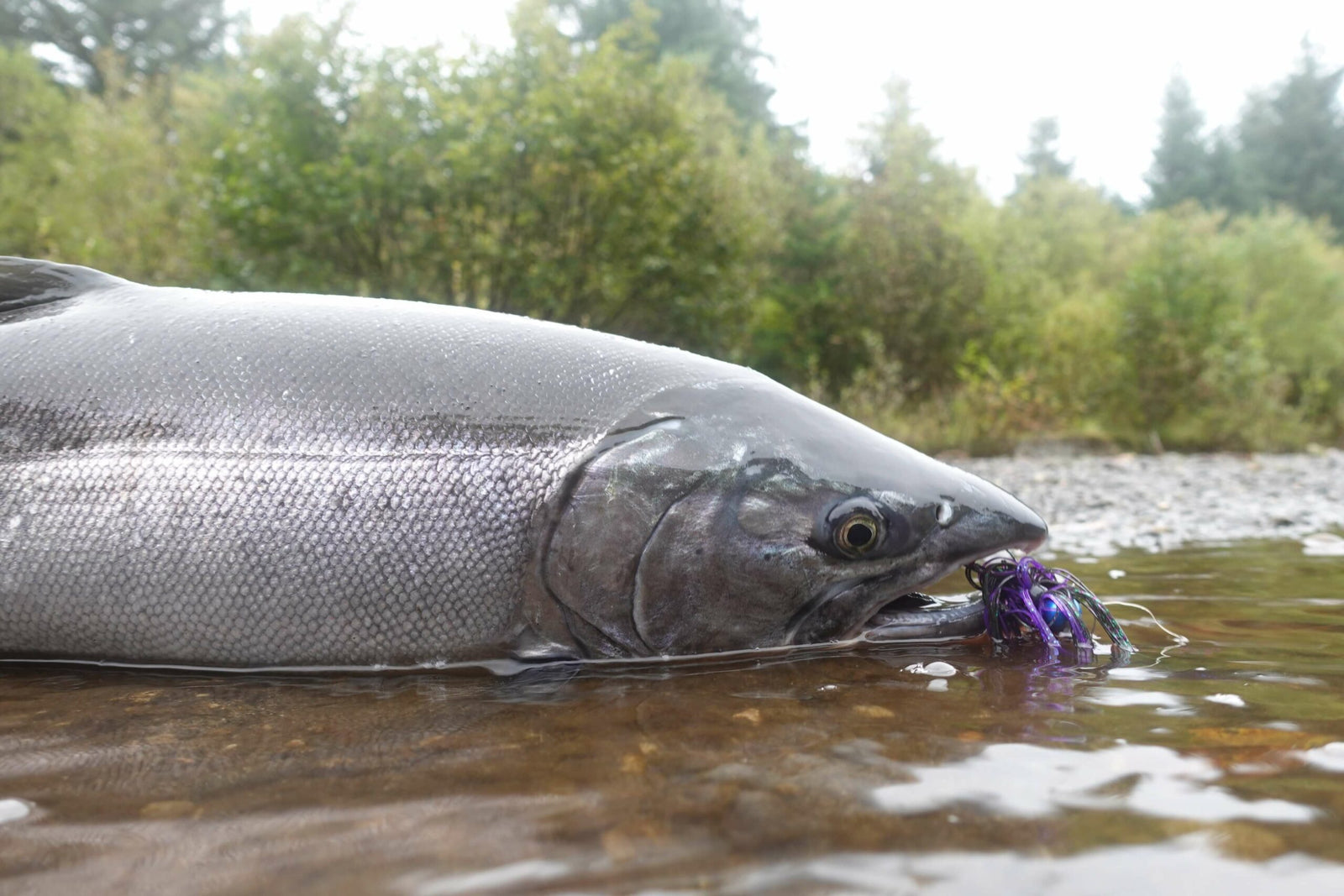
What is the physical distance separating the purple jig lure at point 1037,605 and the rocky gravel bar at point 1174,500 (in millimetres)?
2291

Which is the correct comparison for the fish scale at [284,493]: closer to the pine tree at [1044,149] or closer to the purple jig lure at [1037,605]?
the purple jig lure at [1037,605]

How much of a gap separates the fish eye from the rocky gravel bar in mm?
2674

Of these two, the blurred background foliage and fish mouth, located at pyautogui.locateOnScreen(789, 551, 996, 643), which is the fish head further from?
the blurred background foliage

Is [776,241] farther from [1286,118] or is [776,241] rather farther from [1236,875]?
[1286,118]

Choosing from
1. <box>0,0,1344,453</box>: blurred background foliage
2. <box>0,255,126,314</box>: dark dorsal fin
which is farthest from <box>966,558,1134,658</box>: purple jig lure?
<box>0,0,1344,453</box>: blurred background foliage

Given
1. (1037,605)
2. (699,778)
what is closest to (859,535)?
(1037,605)

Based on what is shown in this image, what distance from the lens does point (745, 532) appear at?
233 cm

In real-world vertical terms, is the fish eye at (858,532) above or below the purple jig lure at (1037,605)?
above

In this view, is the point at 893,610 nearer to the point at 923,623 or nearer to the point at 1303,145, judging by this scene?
the point at 923,623

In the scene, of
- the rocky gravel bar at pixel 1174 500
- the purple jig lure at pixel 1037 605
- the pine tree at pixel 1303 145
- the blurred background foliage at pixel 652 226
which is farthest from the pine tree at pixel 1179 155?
the purple jig lure at pixel 1037 605

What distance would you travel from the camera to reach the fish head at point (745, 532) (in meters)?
2.32

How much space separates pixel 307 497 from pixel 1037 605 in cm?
190

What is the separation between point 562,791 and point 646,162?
1249 centimetres

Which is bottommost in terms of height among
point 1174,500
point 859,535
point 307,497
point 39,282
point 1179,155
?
point 1174,500
